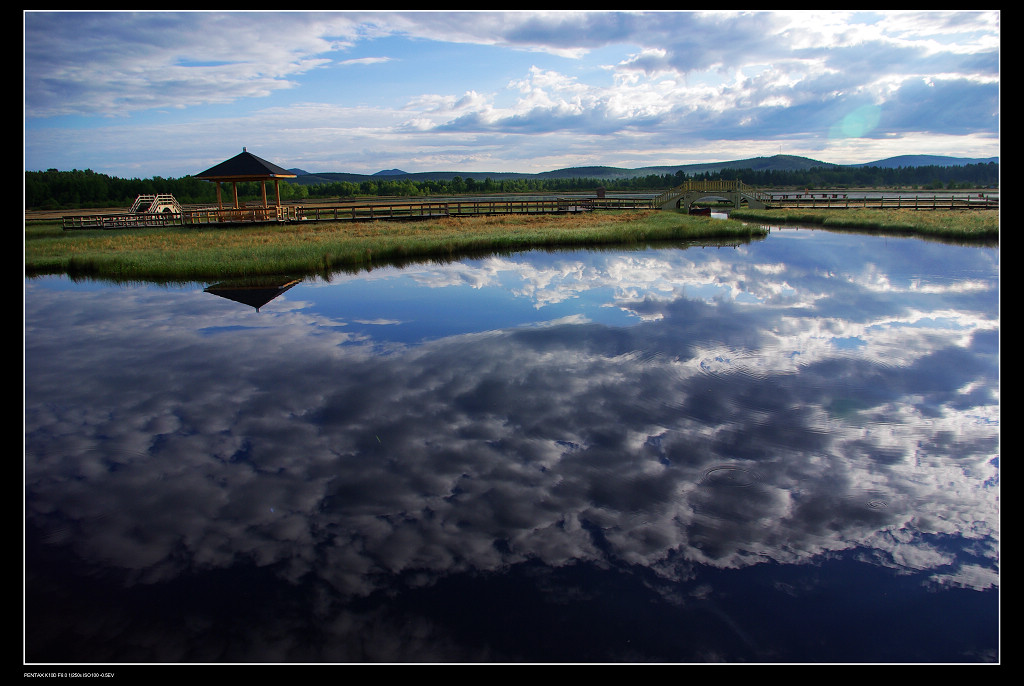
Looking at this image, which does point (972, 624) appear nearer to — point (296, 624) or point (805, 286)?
point (296, 624)

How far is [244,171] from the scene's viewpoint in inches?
1551

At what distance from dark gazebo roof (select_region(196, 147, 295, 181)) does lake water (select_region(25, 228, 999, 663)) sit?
27637 mm

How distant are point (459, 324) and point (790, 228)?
34027 mm

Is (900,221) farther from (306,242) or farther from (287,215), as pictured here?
(287,215)

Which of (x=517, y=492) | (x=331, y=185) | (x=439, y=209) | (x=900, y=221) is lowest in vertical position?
(x=517, y=492)

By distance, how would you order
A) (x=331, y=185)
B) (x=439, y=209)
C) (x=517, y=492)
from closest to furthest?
(x=517, y=492)
(x=439, y=209)
(x=331, y=185)

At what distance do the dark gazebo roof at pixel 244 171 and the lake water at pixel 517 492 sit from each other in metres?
27.6

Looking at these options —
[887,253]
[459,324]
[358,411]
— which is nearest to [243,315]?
[459,324]

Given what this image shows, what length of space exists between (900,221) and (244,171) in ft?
140

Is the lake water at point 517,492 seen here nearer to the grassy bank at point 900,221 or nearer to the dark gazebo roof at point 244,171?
the grassy bank at point 900,221

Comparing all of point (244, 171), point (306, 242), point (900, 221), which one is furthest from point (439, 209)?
point (900, 221)

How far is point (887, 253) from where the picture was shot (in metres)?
26.4

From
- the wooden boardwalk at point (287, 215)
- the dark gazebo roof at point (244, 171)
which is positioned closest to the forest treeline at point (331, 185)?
the wooden boardwalk at point (287, 215)
